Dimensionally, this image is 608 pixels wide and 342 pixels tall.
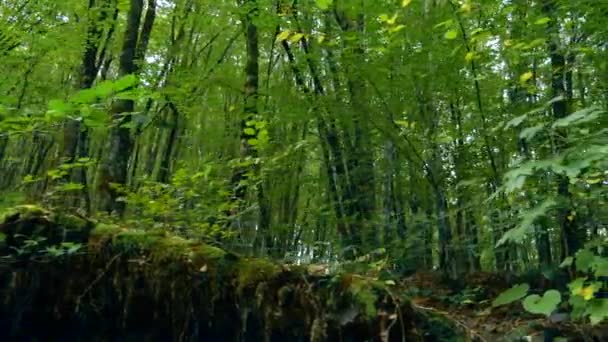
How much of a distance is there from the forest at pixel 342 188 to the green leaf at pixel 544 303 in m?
0.01

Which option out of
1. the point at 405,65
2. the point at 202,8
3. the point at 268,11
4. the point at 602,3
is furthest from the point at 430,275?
the point at 202,8

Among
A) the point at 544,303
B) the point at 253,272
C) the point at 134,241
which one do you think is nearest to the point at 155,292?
the point at 134,241

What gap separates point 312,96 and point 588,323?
4.59 meters

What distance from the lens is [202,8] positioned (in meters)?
13.1

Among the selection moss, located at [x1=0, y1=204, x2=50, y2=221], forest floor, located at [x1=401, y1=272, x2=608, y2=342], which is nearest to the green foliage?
forest floor, located at [x1=401, y1=272, x2=608, y2=342]

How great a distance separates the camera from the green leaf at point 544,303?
272 centimetres

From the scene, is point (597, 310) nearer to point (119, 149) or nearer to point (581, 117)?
point (581, 117)

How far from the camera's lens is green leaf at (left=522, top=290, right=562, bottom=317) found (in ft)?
8.92

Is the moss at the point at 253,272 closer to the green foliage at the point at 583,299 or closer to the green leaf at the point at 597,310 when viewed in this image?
the green foliage at the point at 583,299

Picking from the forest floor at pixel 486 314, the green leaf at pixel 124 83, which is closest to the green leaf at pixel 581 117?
the forest floor at pixel 486 314

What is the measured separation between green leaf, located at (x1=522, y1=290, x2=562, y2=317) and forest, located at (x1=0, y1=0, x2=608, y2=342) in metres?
0.01

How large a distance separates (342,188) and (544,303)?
4.70 meters

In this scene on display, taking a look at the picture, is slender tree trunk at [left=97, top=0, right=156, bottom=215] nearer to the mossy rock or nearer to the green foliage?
the mossy rock

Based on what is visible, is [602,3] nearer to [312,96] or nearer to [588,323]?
[588,323]
